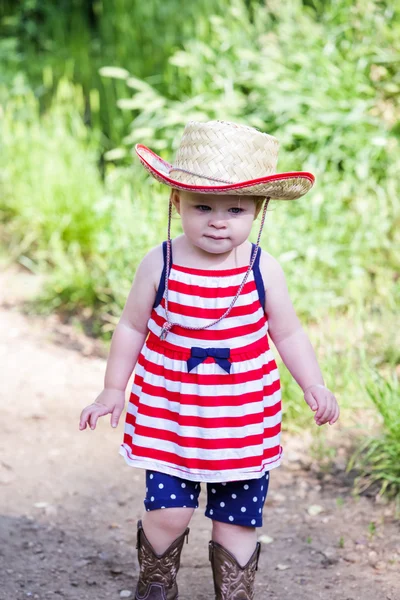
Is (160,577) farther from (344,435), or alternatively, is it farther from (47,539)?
(344,435)

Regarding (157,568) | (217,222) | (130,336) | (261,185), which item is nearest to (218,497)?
(157,568)

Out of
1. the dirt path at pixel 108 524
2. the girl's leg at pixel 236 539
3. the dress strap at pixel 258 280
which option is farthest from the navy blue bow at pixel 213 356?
the dirt path at pixel 108 524

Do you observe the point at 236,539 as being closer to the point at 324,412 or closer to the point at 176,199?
the point at 324,412

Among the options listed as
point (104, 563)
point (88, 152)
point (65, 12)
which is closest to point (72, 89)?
point (88, 152)

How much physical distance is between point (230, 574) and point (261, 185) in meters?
1.01

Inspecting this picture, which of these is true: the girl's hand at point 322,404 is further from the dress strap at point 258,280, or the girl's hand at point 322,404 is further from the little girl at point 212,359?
the dress strap at point 258,280

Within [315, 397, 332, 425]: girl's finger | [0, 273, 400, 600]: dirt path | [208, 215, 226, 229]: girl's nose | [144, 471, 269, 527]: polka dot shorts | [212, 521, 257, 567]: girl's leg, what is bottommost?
[0, 273, 400, 600]: dirt path

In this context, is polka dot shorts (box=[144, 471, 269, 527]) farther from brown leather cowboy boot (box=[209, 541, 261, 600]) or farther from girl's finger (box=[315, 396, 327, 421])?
girl's finger (box=[315, 396, 327, 421])

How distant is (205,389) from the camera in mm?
2090

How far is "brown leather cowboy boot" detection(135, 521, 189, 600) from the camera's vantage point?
2246 mm

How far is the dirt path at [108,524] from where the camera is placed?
8.41 ft

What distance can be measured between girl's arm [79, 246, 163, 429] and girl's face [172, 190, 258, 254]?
0.15 metres

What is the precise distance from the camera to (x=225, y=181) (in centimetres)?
199

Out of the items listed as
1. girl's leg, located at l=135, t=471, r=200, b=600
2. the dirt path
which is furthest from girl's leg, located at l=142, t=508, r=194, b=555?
the dirt path
